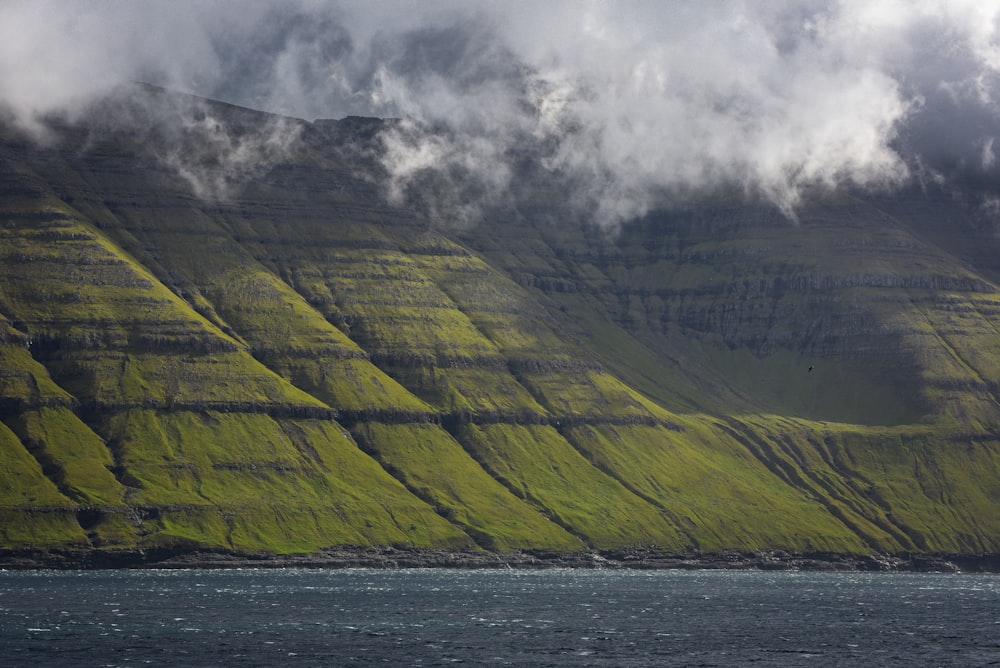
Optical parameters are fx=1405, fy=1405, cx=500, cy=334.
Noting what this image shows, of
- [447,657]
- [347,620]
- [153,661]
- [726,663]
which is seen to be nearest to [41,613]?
[347,620]

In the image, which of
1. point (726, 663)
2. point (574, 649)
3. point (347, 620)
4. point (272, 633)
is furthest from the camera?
point (347, 620)

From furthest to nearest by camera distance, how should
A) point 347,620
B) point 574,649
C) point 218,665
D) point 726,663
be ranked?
1. point 347,620
2. point 574,649
3. point 726,663
4. point 218,665

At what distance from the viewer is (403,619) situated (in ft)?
641

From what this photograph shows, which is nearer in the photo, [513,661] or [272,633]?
[513,661]

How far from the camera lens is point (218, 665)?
446 feet

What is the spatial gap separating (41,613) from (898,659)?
113336mm

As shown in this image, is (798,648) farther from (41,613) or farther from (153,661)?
(41,613)

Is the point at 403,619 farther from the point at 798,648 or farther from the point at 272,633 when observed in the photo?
the point at 798,648

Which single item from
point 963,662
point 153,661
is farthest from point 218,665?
point 963,662

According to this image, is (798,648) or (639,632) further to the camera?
(639,632)

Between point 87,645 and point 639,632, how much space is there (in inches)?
2681

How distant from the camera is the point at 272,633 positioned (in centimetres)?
16900

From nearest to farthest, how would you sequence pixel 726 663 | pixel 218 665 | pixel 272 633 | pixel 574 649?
pixel 218 665, pixel 726 663, pixel 574 649, pixel 272 633

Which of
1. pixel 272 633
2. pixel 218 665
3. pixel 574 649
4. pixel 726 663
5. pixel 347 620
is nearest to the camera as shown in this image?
pixel 218 665
